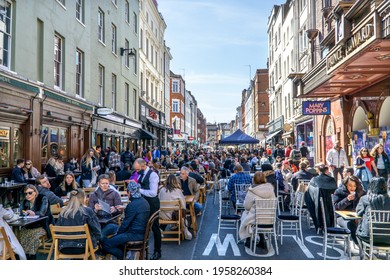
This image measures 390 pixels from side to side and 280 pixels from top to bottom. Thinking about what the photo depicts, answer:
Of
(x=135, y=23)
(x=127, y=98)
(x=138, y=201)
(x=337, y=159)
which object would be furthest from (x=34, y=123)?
(x=135, y=23)

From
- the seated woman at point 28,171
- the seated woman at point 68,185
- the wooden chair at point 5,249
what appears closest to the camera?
the wooden chair at point 5,249

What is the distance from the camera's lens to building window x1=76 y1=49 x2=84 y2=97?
16.0 metres

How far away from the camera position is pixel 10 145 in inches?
428

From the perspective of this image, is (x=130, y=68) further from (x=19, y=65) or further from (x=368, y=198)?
(x=368, y=198)

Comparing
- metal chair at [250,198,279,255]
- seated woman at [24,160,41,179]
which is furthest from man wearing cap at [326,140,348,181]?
seated woman at [24,160,41,179]

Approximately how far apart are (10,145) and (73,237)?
736cm

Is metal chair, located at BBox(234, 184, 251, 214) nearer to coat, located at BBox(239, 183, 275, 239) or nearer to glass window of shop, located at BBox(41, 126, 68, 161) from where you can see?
coat, located at BBox(239, 183, 275, 239)

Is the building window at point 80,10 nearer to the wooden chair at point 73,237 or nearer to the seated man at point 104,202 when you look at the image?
the seated man at point 104,202

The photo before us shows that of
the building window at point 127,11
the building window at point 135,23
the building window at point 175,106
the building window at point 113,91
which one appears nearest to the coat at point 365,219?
the building window at point 113,91

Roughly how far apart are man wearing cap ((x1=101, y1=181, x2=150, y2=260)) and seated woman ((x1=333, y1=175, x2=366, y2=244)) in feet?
11.7

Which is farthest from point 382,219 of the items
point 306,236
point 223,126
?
point 223,126

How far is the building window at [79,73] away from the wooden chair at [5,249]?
39.4 feet

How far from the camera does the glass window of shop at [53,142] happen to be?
13023 millimetres

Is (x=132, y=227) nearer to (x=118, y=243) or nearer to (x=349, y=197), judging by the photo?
(x=118, y=243)
